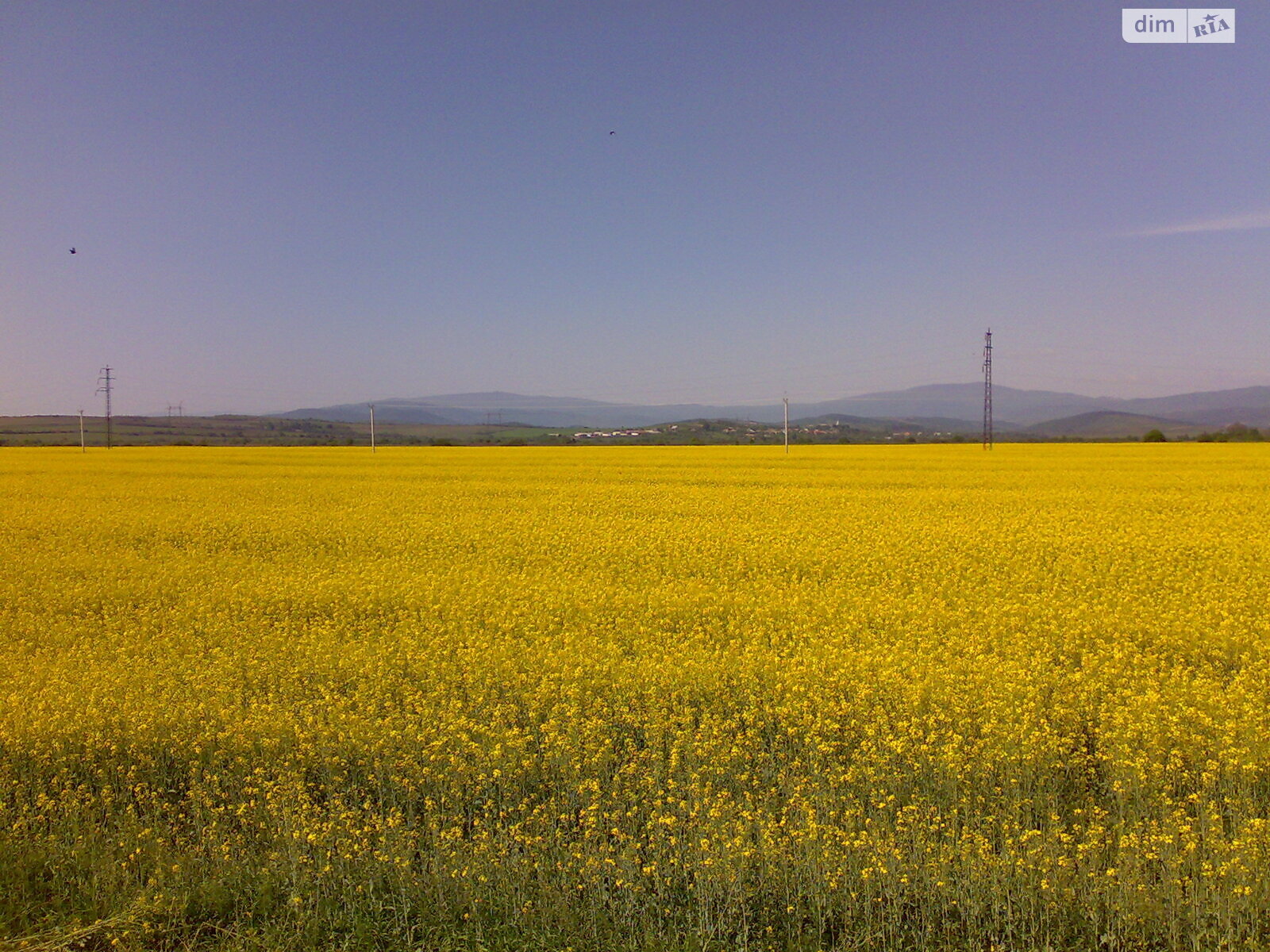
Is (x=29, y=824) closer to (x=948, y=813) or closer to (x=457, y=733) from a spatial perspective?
(x=457, y=733)

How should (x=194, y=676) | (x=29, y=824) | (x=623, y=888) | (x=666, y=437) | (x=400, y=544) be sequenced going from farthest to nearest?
(x=666, y=437), (x=400, y=544), (x=194, y=676), (x=29, y=824), (x=623, y=888)

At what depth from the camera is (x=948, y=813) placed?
15.4 ft

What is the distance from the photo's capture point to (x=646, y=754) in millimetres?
5496

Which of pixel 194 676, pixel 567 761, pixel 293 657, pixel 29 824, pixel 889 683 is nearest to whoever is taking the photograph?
pixel 29 824

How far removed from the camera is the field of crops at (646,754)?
4.02 m

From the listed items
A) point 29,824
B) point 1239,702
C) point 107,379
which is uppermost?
point 107,379

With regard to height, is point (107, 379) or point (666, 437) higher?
point (107, 379)

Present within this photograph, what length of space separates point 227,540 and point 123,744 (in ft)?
37.1

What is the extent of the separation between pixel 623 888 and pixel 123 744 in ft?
14.0

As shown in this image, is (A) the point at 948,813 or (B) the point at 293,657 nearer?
(A) the point at 948,813

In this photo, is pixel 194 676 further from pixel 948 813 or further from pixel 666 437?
pixel 666 437

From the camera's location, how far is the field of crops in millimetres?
4016

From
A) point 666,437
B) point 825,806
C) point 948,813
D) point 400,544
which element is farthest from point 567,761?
point 666,437

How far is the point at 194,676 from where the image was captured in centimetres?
730
